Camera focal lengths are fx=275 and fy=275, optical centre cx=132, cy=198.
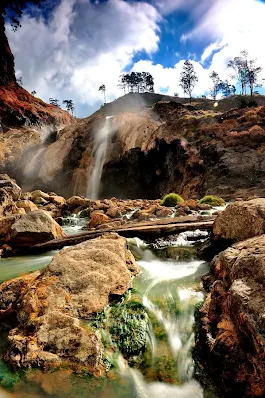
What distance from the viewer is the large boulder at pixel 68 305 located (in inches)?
152

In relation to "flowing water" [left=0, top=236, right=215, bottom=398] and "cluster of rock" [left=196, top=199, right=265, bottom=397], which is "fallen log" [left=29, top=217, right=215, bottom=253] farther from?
"cluster of rock" [left=196, top=199, right=265, bottom=397]

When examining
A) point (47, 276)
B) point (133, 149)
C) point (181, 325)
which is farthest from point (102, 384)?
point (133, 149)

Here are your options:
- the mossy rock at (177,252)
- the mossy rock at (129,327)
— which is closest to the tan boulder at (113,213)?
the mossy rock at (177,252)

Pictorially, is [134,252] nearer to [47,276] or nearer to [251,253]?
[47,276]

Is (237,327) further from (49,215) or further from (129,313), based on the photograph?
(49,215)

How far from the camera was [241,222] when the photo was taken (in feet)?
22.3

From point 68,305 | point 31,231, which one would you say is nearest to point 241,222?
point 68,305

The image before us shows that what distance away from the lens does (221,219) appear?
752cm

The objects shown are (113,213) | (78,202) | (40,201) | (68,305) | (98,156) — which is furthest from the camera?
(98,156)

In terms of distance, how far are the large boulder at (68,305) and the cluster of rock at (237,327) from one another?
5.12ft

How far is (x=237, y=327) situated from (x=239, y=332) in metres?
0.08

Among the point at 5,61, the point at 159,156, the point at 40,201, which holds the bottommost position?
the point at 40,201

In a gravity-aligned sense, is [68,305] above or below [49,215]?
below

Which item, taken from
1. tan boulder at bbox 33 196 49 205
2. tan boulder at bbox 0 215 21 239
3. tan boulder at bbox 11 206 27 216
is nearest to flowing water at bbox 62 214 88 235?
tan boulder at bbox 11 206 27 216
